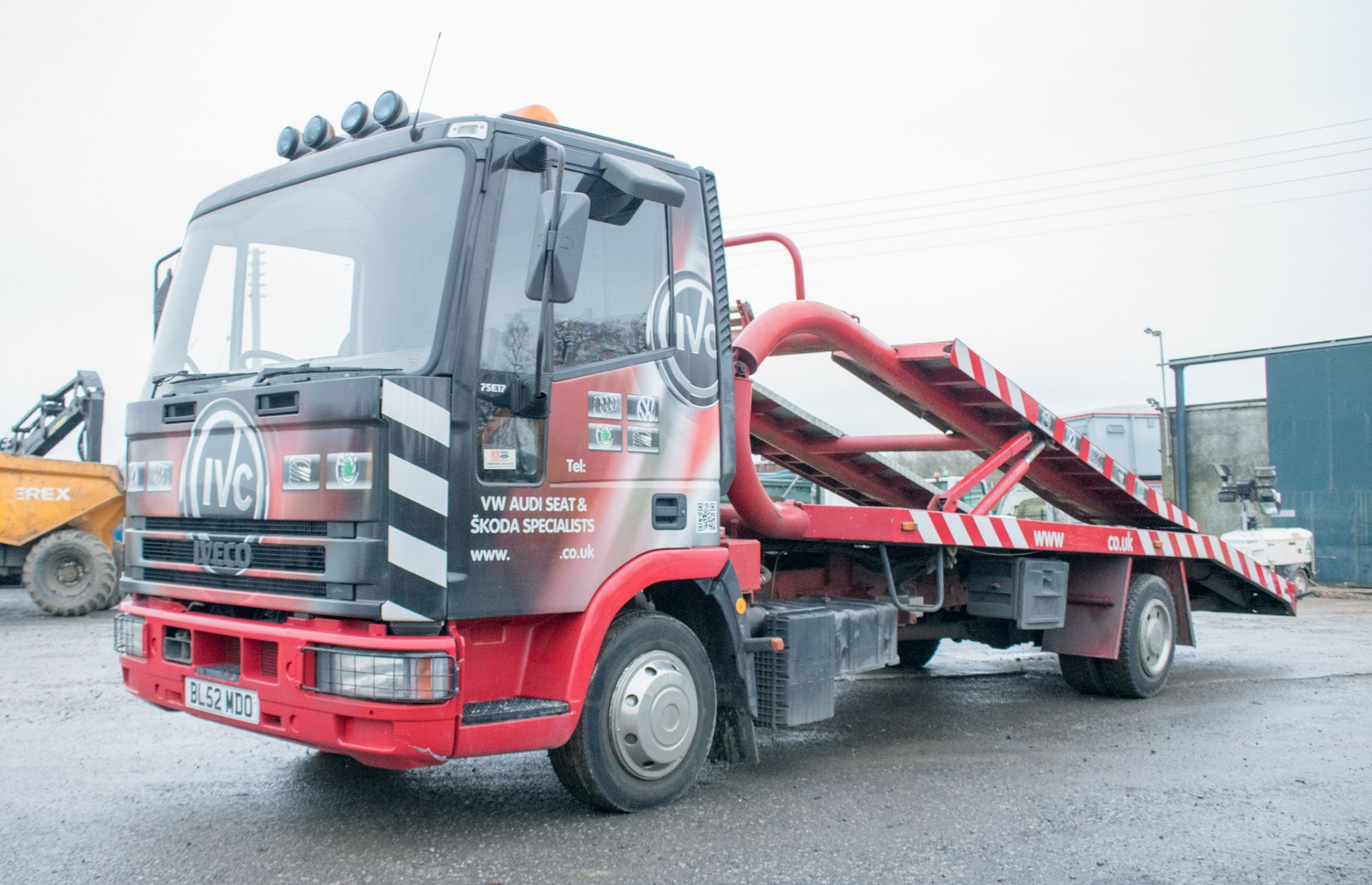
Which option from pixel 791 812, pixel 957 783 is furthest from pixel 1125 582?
pixel 791 812

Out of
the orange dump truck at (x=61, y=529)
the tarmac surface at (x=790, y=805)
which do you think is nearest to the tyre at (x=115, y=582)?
the orange dump truck at (x=61, y=529)

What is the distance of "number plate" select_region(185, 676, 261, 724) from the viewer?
436 cm

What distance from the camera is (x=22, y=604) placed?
599 inches

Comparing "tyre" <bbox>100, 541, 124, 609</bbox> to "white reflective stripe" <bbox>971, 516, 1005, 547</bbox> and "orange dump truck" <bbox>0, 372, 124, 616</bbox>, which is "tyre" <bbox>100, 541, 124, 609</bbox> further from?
"white reflective stripe" <bbox>971, 516, 1005, 547</bbox>

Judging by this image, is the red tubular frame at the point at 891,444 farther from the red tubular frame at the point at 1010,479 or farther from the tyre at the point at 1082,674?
the tyre at the point at 1082,674

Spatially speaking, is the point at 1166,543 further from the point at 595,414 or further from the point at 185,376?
the point at 185,376

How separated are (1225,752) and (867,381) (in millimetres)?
3045

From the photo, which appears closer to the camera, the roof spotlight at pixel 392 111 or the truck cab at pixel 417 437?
the truck cab at pixel 417 437

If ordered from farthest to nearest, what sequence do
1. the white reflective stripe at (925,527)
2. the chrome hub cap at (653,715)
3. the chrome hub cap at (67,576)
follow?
1. the chrome hub cap at (67,576)
2. the white reflective stripe at (925,527)
3. the chrome hub cap at (653,715)

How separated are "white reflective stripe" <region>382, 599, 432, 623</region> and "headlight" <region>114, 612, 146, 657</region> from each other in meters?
1.59

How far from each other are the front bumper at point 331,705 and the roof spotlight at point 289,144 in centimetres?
210

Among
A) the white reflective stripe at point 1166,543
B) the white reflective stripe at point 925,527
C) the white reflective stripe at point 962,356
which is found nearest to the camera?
the white reflective stripe at point 925,527

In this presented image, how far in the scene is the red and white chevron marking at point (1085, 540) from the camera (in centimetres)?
689

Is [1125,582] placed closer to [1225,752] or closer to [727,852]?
[1225,752]
